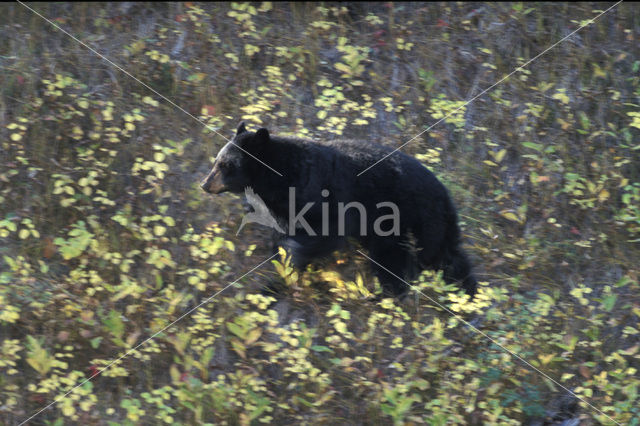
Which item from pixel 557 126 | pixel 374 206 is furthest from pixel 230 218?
pixel 557 126

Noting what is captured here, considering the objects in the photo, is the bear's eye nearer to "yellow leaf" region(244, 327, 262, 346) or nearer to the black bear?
the black bear

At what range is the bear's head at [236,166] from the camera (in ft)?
18.5

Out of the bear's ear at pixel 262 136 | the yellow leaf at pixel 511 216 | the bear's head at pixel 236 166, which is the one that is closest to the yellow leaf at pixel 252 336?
the bear's head at pixel 236 166

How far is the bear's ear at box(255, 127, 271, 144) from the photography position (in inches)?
215

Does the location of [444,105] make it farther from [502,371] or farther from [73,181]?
[73,181]

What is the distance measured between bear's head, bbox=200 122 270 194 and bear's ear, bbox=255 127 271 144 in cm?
5

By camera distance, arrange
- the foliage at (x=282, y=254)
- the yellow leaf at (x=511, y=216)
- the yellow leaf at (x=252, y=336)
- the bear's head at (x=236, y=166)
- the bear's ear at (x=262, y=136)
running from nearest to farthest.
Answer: the foliage at (x=282, y=254), the yellow leaf at (x=252, y=336), the bear's ear at (x=262, y=136), the bear's head at (x=236, y=166), the yellow leaf at (x=511, y=216)

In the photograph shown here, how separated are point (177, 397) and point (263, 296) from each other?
3.52ft

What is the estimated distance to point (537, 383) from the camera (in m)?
5.01

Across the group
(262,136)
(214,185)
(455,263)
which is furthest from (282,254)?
(455,263)

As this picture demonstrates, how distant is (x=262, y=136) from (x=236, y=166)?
0.37 m

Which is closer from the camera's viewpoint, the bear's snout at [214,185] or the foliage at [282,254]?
the foliage at [282,254]

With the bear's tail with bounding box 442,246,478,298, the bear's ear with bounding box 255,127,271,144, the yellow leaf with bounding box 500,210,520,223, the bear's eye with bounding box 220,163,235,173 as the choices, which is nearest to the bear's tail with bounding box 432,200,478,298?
the bear's tail with bounding box 442,246,478,298

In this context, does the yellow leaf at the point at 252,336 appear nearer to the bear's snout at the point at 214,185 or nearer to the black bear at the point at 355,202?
the black bear at the point at 355,202
